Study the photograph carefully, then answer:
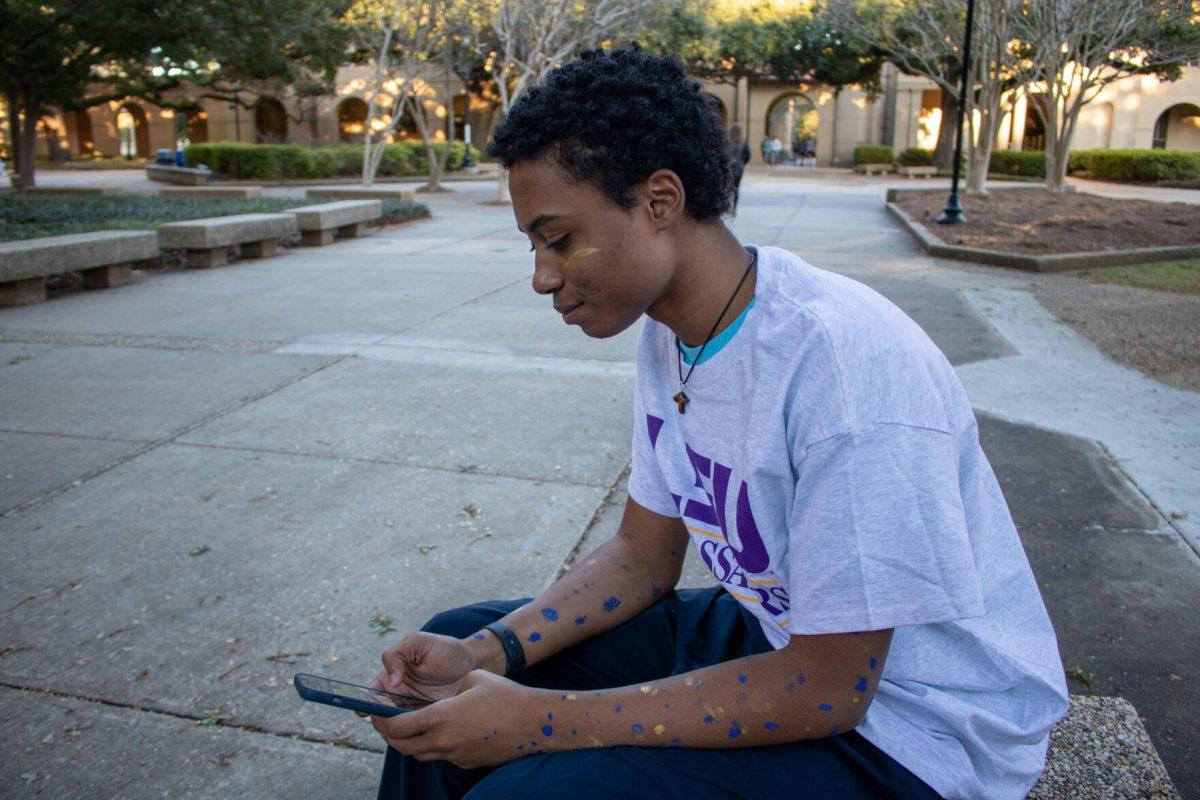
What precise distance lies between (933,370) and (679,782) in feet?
2.25

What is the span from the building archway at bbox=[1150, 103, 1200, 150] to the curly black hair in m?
45.6

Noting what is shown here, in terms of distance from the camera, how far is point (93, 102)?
97.0 ft

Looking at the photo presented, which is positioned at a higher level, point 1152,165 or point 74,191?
point 1152,165

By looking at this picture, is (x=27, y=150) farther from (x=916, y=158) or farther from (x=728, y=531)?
(x=916, y=158)

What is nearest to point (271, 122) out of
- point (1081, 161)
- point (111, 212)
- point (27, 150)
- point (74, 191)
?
point (27, 150)

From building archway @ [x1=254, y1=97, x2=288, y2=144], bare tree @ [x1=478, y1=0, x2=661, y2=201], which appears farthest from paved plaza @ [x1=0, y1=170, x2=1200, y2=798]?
building archway @ [x1=254, y1=97, x2=288, y2=144]

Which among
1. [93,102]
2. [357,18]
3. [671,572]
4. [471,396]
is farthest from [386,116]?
[671,572]

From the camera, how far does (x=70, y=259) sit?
820cm

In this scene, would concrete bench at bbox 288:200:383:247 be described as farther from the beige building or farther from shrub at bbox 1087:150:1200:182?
shrub at bbox 1087:150:1200:182

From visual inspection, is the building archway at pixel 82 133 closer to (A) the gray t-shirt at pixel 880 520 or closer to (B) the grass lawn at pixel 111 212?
(B) the grass lawn at pixel 111 212

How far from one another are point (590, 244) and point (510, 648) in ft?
2.45

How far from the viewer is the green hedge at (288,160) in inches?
1201

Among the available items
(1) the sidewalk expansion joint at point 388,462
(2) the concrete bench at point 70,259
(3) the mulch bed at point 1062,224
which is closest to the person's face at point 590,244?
(1) the sidewalk expansion joint at point 388,462

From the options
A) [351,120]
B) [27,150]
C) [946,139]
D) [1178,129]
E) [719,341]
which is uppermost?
[351,120]
